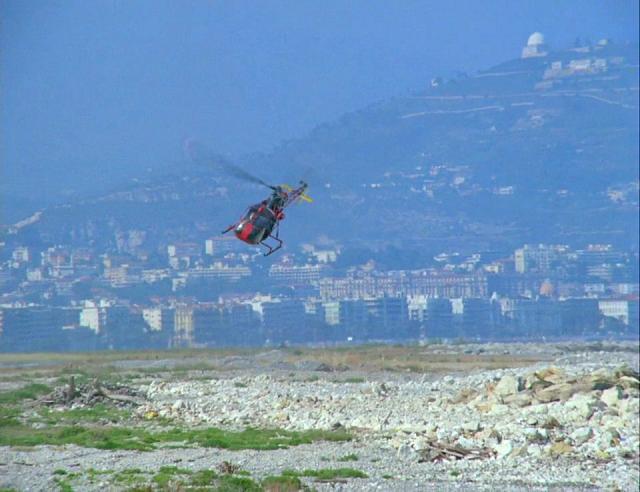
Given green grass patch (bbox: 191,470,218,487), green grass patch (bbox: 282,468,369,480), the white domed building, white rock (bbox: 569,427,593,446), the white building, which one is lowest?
green grass patch (bbox: 282,468,369,480)

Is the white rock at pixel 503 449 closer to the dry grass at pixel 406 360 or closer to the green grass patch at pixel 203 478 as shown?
the green grass patch at pixel 203 478

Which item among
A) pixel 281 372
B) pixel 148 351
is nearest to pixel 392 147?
pixel 148 351

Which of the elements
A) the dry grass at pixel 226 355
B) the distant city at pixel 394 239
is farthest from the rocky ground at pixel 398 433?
the distant city at pixel 394 239

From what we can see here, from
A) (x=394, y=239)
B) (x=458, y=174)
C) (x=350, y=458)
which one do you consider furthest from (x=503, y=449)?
(x=458, y=174)

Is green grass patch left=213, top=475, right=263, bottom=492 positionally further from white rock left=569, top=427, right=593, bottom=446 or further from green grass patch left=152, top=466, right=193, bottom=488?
white rock left=569, top=427, right=593, bottom=446

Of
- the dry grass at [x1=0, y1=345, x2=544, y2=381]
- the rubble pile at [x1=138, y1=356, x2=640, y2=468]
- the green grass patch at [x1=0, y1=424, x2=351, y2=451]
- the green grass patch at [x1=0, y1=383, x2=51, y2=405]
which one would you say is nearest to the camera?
the rubble pile at [x1=138, y1=356, x2=640, y2=468]

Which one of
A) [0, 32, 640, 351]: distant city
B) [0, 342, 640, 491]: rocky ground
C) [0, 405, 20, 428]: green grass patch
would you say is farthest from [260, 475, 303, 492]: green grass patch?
[0, 32, 640, 351]: distant city
